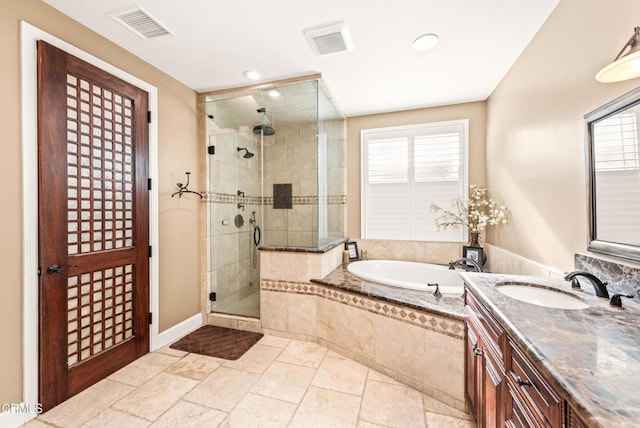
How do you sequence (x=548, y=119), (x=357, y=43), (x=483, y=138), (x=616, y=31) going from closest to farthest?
(x=616, y=31) < (x=548, y=119) < (x=357, y=43) < (x=483, y=138)

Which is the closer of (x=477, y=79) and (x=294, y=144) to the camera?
(x=477, y=79)

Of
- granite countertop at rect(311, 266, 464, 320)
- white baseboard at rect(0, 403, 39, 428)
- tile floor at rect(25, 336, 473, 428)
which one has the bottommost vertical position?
tile floor at rect(25, 336, 473, 428)

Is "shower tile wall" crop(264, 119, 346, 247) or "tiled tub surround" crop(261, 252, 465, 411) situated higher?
"shower tile wall" crop(264, 119, 346, 247)

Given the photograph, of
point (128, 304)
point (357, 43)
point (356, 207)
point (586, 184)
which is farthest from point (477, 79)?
point (128, 304)

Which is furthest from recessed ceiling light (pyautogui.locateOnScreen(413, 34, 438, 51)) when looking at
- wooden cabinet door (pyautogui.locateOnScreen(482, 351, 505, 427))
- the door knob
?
the door knob

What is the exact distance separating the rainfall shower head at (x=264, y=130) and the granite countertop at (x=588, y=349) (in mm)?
2808

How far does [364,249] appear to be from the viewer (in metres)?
3.49

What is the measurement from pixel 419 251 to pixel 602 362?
8.51 feet

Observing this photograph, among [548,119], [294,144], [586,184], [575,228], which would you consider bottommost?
[575,228]

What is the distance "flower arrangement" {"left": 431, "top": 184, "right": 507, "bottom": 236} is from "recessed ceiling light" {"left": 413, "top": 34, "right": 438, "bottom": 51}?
64.1 inches

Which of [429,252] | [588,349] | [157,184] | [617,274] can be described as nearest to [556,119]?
[617,274]

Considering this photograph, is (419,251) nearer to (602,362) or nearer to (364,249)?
(364,249)

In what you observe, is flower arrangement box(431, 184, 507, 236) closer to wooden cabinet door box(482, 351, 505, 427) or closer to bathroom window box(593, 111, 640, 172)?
bathroom window box(593, 111, 640, 172)

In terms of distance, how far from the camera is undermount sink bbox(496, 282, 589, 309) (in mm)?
1280
